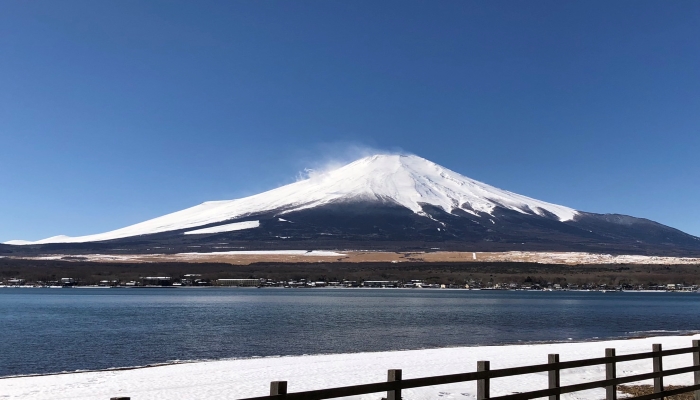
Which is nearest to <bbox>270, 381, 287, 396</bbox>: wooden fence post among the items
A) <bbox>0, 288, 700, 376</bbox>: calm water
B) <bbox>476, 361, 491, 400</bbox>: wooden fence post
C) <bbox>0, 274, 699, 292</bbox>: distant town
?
<bbox>476, 361, 491, 400</bbox>: wooden fence post

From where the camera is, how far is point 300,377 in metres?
24.4

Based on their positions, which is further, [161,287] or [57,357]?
[161,287]

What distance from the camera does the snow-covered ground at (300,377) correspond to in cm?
2036

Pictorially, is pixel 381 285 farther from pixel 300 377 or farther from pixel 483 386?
pixel 483 386

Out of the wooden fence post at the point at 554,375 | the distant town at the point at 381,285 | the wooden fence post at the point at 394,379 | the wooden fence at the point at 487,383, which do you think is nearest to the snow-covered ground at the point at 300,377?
the wooden fence at the point at 487,383

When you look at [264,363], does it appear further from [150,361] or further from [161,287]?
[161,287]

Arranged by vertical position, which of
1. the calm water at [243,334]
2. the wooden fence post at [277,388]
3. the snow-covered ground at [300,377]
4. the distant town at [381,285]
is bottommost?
the distant town at [381,285]

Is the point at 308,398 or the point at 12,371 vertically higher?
the point at 308,398

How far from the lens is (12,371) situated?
31.1 m

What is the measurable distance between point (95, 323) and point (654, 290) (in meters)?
170

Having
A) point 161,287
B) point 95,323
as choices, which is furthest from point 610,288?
→ point 95,323

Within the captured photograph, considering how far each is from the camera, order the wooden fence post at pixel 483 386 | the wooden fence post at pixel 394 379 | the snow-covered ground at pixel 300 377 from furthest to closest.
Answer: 1. the snow-covered ground at pixel 300 377
2. the wooden fence post at pixel 483 386
3. the wooden fence post at pixel 394 379

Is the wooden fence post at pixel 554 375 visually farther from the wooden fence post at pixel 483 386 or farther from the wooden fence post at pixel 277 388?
the wooden fence post at pixel 277 388

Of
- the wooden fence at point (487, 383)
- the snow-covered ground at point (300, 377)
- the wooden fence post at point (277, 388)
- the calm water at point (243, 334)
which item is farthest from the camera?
the calm water at point (243, 334)
